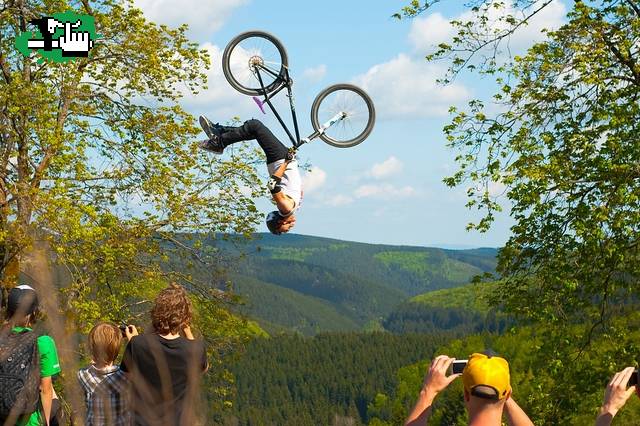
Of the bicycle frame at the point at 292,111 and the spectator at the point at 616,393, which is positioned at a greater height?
the bicycle frame at the point at 292,111

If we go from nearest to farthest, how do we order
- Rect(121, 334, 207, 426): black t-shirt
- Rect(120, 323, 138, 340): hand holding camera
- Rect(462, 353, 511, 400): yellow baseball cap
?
Rect(121, 334, 207, 426): black t-shirt, Rect(462, 353, 511, 400): yellow baseball cap, Rect(120, 323, 138, 340): hand holding camera

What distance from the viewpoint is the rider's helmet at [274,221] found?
8773 millimetres

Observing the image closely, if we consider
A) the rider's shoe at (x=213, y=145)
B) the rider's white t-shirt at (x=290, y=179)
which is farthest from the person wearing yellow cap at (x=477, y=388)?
the rider's shoe at (x=213, y=145)

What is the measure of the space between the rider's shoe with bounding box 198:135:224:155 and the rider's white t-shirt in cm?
94

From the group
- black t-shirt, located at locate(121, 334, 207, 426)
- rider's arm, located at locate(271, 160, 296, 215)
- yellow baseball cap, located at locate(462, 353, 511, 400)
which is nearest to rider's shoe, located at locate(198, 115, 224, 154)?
rider's arm, located at locate(271, 160, 296, 215)

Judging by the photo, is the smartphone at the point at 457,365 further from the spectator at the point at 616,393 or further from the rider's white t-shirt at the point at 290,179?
the rider's white t-shirt at the point at 290,179

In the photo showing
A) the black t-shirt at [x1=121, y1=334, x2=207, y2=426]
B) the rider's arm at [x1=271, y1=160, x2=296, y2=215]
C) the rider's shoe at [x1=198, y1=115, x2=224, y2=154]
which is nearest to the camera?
the black t-shirt at [x1=121, y1=334, x2=207, y2=426]

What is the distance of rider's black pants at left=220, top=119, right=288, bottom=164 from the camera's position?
28.5 feet

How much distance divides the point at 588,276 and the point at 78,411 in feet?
53.7

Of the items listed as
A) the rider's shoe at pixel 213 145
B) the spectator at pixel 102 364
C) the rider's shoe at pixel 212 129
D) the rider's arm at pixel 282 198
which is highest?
the rider's shoe at pixel 212 129

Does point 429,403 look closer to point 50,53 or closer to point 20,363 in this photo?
point 20,363

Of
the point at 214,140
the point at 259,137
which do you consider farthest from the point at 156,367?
the point at 214,140

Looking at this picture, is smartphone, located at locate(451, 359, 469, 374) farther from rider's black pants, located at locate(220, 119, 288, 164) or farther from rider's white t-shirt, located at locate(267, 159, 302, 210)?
rider's black pants, located at locate(220, 119, 288, 164)

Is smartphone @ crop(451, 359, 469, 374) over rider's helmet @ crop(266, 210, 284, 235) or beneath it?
beneath
